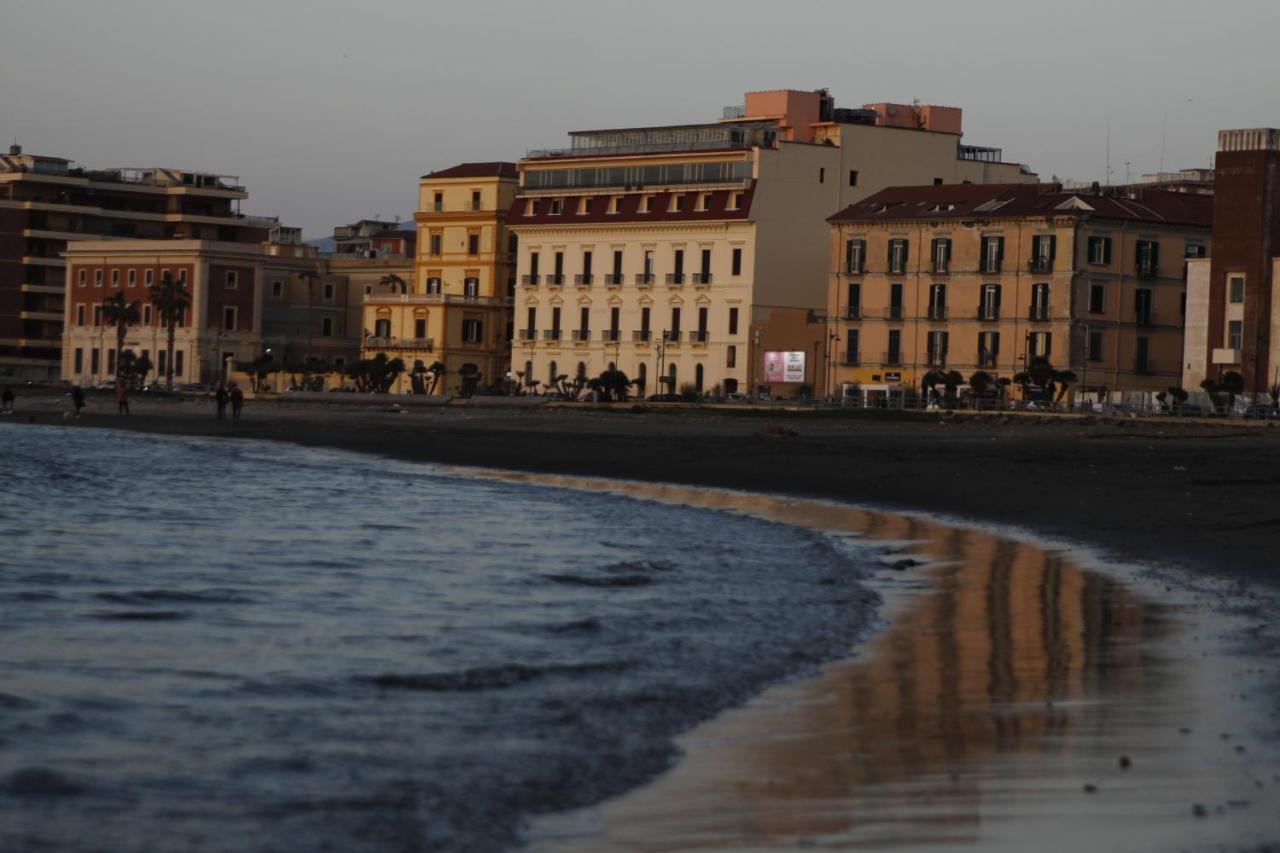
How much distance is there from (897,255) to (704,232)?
41.1ft

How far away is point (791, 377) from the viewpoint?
104188 millimetres

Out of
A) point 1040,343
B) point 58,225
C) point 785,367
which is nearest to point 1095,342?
point 1040,343

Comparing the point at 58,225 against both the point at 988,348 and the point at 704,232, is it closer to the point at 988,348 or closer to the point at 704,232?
the point at 704,232

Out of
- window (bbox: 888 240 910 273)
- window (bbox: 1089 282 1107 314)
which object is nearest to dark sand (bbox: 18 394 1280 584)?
window (bbox: 888 240 910 273)

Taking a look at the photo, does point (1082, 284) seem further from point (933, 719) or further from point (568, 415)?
point (933, 719)

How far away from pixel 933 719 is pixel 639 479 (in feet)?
115

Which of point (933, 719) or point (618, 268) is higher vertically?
point (618, 268)

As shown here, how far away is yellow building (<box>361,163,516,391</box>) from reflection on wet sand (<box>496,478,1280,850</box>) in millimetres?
104431

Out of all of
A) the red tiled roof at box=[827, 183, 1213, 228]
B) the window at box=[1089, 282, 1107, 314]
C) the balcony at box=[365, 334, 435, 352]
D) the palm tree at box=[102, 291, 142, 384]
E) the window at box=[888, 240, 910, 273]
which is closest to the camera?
the window at box=[1089, 282, 1107, 314]

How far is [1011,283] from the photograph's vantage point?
9819 cm

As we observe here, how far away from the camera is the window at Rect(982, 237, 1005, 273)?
9825 cm

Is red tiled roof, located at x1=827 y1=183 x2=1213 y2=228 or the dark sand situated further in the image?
red tiled roof, located at x1=827 y1=183 x2=1213 y2=228

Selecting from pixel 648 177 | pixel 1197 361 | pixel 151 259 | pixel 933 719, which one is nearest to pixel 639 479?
pixel 933 719

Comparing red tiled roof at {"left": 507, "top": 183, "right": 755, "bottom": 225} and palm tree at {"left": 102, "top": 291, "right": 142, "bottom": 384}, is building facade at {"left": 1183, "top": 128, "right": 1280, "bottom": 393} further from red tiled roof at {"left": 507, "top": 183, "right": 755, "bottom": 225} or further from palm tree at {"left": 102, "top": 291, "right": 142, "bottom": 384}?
palm tree at {"left": 102, "top": 291, "right": 142, "bottom": 384}
